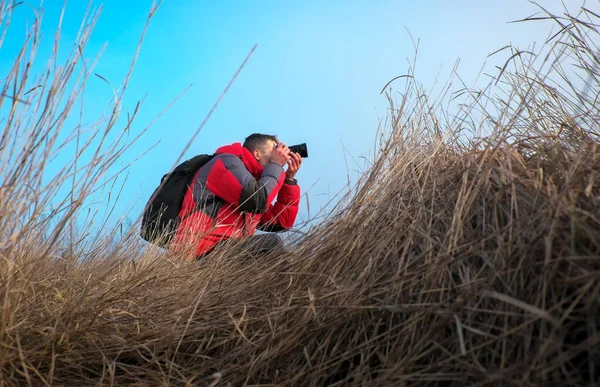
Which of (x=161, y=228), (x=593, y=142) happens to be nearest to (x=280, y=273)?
(x=593, y=142)

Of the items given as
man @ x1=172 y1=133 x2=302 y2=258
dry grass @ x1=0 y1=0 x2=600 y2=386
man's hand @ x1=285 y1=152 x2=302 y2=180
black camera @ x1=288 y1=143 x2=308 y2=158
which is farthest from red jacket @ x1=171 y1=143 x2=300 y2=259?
dry grass @ x1=0 y1=0 x2=600 y2=386

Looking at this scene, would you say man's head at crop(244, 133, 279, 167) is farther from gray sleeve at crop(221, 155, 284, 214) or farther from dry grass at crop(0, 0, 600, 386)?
dry grass at crop(0, 0, 600, 386)

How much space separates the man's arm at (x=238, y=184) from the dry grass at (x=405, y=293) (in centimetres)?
134

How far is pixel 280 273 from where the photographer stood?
1254 mm

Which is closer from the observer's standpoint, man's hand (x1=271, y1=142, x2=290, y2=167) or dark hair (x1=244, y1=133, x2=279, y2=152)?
man's hand (x1=271, y1=142, x2=290, y2=167)

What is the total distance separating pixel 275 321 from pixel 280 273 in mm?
155

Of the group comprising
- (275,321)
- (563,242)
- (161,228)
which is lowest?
(275,321)

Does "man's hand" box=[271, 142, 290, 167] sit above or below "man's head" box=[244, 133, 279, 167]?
below

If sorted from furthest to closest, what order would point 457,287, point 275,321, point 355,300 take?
1. point 275,321
2. point 355,300
3. point 457,287

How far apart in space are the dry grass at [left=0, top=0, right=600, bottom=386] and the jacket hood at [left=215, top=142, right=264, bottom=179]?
1.70 metres

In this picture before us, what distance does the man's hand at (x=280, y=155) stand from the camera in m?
3.18

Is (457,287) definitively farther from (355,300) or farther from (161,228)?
(161,228)

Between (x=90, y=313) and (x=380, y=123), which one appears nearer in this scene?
(x=90, y=313)

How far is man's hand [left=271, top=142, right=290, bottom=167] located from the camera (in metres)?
3.18
